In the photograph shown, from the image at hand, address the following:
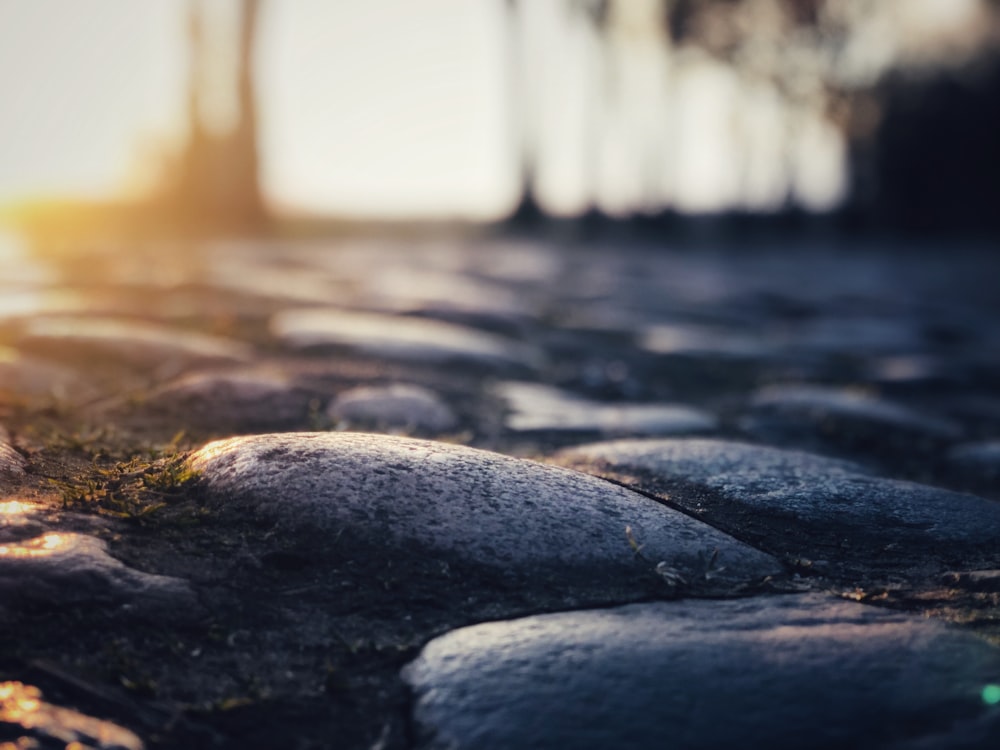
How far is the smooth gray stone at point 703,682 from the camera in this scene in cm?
84

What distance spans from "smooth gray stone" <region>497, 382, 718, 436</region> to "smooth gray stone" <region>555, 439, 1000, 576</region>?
0.29 meters

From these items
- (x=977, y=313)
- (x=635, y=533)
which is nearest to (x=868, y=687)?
(x=635, y=533)

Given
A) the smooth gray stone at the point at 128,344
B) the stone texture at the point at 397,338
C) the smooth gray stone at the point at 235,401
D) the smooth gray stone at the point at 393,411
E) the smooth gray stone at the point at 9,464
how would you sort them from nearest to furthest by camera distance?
the smooth gray stone at the point at 9,464
the smooth gray stone at the point at 235,401
the smooth gray stone at the point at 393,411
the smooth gray stone at the point at 128,344
the stone texture at the point at 397,338

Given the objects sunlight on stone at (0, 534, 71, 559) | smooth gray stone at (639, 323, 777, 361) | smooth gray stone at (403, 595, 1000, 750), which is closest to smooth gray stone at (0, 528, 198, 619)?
sunlight on stone at (0, 534, 71, 559)

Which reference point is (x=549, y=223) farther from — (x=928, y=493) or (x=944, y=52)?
(x=928, y=493)

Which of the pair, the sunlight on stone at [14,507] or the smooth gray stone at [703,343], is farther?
the smooth gray stone at [703,343]

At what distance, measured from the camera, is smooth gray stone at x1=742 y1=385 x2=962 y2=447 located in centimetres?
219

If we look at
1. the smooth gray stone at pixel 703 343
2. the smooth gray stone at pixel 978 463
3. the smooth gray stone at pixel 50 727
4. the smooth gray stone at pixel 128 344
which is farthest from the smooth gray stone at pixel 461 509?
the smooth gray stone at pixel 703 343

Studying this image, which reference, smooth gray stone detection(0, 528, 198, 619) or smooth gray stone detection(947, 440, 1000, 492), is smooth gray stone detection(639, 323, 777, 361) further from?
smooth gray stone detection(0, 528, 198, 619)

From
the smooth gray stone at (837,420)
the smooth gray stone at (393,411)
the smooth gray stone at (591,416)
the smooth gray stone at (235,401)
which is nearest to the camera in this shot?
the smooth gray stone at (235,401)

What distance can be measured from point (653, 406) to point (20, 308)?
191cm

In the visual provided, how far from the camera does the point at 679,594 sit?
1116 mm

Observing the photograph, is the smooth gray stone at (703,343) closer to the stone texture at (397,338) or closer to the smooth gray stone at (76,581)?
the stone texture at (397,338)

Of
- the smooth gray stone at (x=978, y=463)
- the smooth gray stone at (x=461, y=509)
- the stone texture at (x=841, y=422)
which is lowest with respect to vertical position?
the smooth gray stone at (x=978, y=463)
